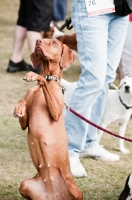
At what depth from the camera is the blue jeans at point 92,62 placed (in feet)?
13.3

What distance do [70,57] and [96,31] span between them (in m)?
0.67

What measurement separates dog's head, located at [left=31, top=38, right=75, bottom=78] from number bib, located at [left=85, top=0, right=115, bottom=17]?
0.70 metres

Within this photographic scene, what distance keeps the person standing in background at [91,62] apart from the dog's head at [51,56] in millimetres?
653

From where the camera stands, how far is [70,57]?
3441mm

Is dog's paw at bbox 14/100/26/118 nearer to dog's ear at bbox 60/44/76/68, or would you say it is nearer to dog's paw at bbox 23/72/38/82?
dog's paw at bbox 23/72/38/82

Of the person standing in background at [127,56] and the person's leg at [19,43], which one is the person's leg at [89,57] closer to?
the person standing in background at [127,56]

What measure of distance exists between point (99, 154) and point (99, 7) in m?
1.35

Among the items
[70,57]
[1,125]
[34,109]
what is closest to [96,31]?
[70,57]

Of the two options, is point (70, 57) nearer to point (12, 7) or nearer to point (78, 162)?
point (78, 162)

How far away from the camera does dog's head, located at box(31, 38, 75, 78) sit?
10.8 ft

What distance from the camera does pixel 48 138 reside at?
10.9 ft

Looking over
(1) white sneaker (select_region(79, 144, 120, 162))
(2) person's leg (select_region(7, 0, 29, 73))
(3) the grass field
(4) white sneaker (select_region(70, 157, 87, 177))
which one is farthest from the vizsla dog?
(2) person's leg (select_region(7, 0, 29, 73))

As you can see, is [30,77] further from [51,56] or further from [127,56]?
[127,56]

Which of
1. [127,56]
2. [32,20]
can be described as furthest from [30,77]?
[32,20]
